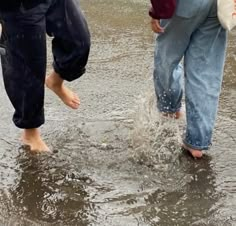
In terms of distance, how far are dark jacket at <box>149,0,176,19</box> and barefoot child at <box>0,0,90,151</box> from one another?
486 millimetres

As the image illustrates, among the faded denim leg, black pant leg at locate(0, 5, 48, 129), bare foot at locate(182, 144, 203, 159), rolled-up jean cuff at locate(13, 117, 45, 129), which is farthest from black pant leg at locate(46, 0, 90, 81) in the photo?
bare foot at locate(182, 144, 203, 159)

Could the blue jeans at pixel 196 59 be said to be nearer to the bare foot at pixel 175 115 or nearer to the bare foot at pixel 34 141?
the bare foot at pixel 175 115

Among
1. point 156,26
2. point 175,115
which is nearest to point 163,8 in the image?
point 156,26

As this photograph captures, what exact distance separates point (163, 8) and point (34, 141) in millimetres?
989

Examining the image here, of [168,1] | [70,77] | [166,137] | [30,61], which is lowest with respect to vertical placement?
[166,137]

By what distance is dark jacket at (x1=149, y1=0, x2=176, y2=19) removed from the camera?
2.85 metres

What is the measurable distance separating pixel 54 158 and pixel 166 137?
63cm

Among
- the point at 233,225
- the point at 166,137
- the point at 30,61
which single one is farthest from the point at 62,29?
the point at 233,225

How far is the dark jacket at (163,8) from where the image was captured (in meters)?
2.85

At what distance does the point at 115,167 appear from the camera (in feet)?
10.3

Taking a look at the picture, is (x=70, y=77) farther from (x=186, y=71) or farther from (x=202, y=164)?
(x=202, y=164)

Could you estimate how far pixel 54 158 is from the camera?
3.23 m

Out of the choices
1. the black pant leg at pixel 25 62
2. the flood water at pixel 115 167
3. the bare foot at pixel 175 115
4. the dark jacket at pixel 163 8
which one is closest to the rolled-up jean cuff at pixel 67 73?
the black pant leg at pixel 25 62

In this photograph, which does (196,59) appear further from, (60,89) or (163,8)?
(60,89)
